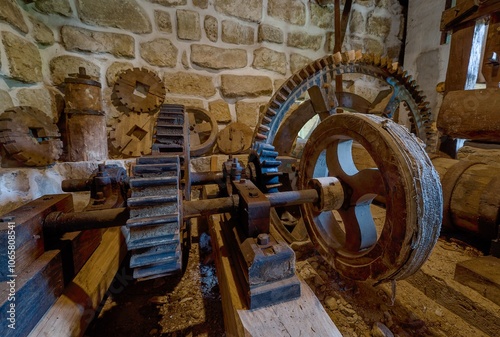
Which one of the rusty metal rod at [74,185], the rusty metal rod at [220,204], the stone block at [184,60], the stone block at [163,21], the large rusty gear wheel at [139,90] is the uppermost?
the stone block at [163,21]

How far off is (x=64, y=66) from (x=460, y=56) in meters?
2.91

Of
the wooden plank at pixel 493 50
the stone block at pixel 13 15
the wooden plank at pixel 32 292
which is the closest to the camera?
the wooden plank at pixel 32 292

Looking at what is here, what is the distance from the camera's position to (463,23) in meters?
1.53

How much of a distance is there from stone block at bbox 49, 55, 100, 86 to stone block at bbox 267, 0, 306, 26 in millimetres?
1693

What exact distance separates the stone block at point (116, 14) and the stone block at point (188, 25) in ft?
0.83

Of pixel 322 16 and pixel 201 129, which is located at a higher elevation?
pixel 322 16

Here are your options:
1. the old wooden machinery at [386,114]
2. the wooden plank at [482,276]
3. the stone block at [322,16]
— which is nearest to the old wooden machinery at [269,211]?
the wooden plank at [482,276]

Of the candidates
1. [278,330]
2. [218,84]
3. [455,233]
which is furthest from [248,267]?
[218,84]

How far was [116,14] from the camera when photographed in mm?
1743

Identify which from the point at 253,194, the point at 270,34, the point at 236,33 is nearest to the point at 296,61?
the point at 270,34

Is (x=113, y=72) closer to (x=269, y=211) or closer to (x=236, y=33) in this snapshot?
(x=236, y=33)

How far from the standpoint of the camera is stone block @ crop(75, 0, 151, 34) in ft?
5.46

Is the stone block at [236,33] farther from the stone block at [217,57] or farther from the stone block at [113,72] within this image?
the stone block at [113,72]

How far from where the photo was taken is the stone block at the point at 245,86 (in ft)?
6.91
